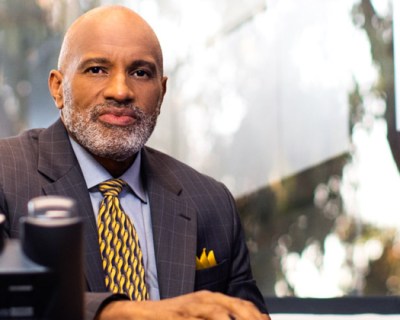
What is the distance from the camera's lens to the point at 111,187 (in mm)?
1830

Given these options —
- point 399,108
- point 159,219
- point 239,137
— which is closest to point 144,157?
point 159,219

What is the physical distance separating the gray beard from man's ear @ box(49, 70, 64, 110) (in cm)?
7

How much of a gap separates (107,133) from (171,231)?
27cm

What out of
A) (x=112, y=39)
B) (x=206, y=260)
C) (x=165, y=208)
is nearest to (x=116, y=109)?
(x=112, y=39)

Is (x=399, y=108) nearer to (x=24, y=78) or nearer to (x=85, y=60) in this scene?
(x=24, y=78)

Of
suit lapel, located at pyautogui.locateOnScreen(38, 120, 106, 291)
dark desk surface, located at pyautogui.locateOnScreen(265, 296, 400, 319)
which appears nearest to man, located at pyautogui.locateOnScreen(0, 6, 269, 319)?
suit lapel, located at pyautogui.locateOnScreen(38, 120, 106, 291)

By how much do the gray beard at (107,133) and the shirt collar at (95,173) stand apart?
0.03 m

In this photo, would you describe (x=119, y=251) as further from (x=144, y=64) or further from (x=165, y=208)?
(x=144, y=64)

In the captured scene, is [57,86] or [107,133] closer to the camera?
[107,133]

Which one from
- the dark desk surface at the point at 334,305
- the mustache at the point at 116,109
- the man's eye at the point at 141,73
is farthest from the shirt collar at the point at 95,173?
the dark desk surface at the point at 334,305

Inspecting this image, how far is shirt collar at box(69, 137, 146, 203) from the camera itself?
183cm

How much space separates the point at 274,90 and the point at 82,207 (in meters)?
2.17

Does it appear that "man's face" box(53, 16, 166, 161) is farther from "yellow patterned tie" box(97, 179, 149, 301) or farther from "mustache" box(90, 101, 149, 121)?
"yellow patterned tie" box(97, 179, 149, 301)

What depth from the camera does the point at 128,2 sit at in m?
3.77
